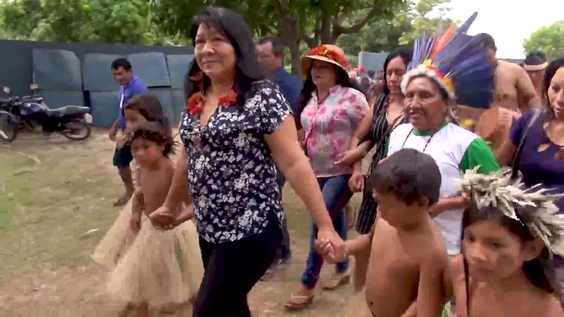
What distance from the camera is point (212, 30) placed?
105 inches

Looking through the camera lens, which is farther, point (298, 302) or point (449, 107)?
point (298, 302)

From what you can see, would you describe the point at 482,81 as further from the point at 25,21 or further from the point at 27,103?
the point at 25,21

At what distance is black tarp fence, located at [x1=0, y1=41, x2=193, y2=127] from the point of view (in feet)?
49.6

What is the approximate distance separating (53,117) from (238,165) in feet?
37.5

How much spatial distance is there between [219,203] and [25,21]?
23.0 metres

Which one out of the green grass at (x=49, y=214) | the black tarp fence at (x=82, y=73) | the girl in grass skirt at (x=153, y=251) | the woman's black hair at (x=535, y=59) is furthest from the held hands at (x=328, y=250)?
the black tarp fence at (x=82, y=73)

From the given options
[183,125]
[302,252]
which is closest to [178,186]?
[183,125]

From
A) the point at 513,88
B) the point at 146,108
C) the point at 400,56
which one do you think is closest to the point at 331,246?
the point at 400,56

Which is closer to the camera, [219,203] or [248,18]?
[219,203]

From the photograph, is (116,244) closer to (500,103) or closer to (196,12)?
(500,103)

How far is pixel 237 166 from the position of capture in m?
2.62

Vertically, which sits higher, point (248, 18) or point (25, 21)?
point (248, 18)

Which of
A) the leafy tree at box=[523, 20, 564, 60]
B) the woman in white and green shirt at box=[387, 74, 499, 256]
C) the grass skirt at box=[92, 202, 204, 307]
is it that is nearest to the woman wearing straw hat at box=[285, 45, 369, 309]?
the grass skirt at box=[92, 202, 204, 307]

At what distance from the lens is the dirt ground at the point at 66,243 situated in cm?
448
